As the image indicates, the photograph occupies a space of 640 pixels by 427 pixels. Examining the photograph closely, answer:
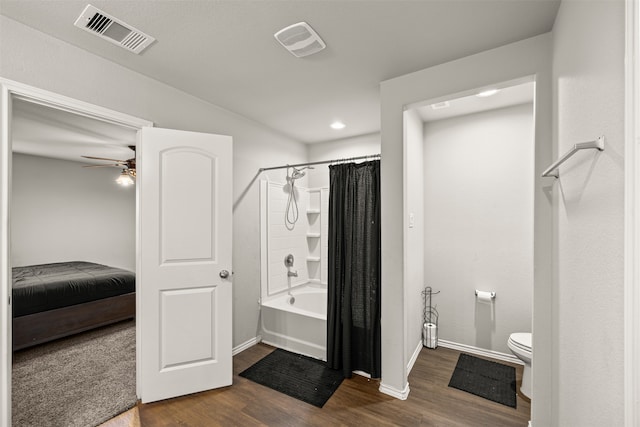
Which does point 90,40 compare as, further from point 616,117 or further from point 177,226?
point 616,117

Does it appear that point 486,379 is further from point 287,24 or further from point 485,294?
point 287,24

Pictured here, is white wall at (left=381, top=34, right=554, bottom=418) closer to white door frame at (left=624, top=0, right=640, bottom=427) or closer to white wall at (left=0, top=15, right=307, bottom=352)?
white door frame at (left=624, top=0, right=640, bottom=427)

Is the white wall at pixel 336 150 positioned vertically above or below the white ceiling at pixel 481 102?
below

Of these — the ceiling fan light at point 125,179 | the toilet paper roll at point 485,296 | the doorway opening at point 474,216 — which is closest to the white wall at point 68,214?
the ceiling fan light at point 125,179

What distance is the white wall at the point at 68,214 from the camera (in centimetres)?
470

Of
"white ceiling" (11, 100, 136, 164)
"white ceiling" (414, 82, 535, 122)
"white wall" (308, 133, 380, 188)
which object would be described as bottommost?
"white wall" (308, 133, 380, 188)

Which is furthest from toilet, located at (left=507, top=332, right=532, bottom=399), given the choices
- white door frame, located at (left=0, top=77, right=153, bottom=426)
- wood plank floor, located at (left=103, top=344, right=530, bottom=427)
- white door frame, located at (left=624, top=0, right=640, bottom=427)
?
white door frame, located at (left=0, top=77, right=153, bottom=426)

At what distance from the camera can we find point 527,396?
213 centimetres

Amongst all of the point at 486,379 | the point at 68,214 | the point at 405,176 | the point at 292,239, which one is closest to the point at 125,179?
the point at 68,214

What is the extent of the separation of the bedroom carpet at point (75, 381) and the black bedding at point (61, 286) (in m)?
0.47

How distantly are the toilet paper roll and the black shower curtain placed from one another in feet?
3.90

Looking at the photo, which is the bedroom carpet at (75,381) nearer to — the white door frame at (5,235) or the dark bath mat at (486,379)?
the white door frame at (5,235)

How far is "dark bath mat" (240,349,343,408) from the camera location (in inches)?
86.4

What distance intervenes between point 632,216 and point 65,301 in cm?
485
